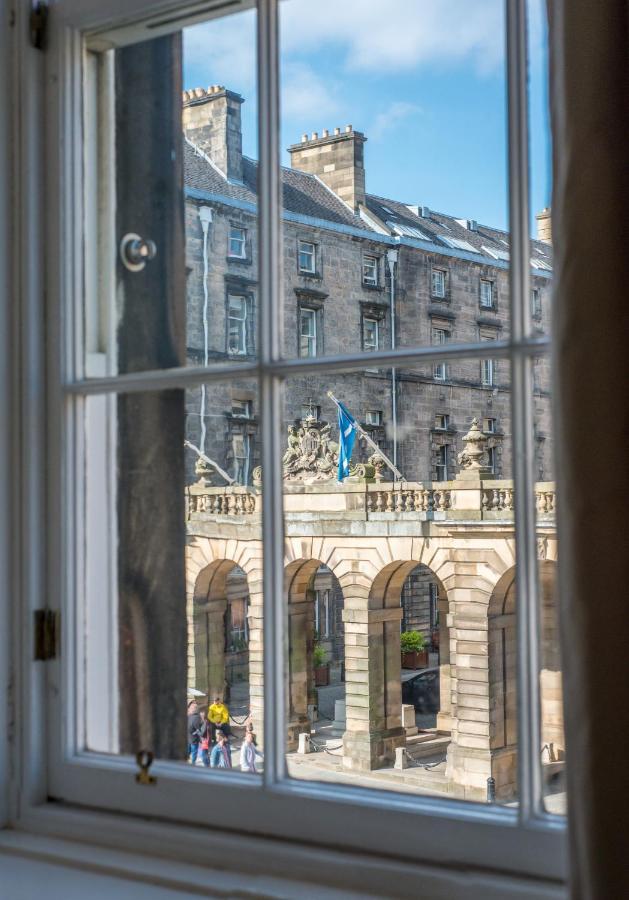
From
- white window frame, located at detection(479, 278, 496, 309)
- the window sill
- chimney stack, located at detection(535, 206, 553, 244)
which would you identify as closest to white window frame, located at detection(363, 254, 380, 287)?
white window frame, located at detection(479, 278, 496, 309)

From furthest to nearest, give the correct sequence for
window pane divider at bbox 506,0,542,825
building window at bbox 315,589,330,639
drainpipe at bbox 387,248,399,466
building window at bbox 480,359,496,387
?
drainpipe at bbox 387,248,399,466
building window at bbox 315,589,330,639
building window at bbox 480,359,496,387
window pane divider at bbox 506,0,542,825

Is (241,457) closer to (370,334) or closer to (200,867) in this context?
(370,334)

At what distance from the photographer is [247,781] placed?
4.27 ft

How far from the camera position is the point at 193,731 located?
1.53 metres

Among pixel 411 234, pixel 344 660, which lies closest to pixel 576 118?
pixel 411 234

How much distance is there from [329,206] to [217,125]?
211 millimetres

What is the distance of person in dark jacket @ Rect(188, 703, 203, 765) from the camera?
1.51 metres

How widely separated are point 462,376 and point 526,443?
1.37 feet

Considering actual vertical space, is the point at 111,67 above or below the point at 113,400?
above

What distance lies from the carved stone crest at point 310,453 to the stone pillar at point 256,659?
196 mm

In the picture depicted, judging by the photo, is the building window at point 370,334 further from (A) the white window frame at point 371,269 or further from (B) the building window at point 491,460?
(B) the building window at point 491,460

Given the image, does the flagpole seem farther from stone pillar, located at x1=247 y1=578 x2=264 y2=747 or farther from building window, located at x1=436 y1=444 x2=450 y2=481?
stone pillar, located at x1=247 y1=578 x2=264 y2=747

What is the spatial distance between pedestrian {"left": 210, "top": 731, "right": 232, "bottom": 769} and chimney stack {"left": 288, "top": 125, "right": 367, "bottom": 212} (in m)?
0.84

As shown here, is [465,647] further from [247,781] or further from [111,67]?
Answer: [111,67]
